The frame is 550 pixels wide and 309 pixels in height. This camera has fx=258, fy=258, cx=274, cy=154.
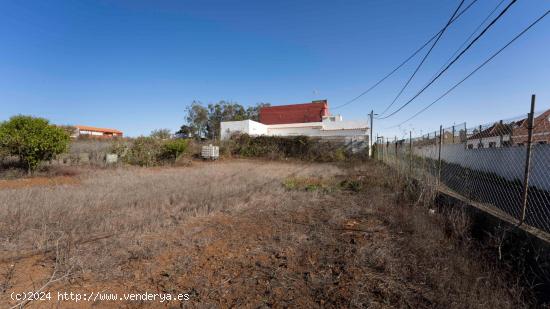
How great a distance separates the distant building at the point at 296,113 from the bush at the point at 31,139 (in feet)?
101

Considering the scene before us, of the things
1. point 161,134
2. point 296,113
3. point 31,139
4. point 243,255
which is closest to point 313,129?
point 296,113

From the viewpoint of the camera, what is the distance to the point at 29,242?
11.7 ft

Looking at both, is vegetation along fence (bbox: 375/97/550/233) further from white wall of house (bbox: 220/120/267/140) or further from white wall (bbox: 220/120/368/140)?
white wall of house (bbox: 220/120/267/140)

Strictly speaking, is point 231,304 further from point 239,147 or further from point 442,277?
point 239,147

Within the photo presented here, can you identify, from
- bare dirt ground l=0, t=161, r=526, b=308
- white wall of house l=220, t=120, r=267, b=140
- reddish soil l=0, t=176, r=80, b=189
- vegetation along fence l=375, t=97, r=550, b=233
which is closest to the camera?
bare dirt ground l=0, t=161, r=526, b=308

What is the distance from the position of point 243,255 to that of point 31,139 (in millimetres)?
9679

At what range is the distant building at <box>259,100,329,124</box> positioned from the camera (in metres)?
37.1

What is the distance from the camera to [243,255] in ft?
11.0

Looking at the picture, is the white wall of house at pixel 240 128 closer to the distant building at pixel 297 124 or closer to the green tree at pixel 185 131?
the distant building at pixel 297 124

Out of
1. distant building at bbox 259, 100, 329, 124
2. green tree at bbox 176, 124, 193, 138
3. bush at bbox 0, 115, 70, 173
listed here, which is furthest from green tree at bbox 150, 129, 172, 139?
green tree at bbox 176, 124, 193, 138

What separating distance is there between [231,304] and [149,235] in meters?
2.23

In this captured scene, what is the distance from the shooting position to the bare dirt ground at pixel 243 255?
7.98 ft

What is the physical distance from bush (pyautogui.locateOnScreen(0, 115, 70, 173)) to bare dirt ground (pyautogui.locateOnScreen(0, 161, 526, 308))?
160 inches

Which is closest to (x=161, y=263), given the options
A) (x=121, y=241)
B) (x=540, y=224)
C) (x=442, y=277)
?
(x=121, y=241)
